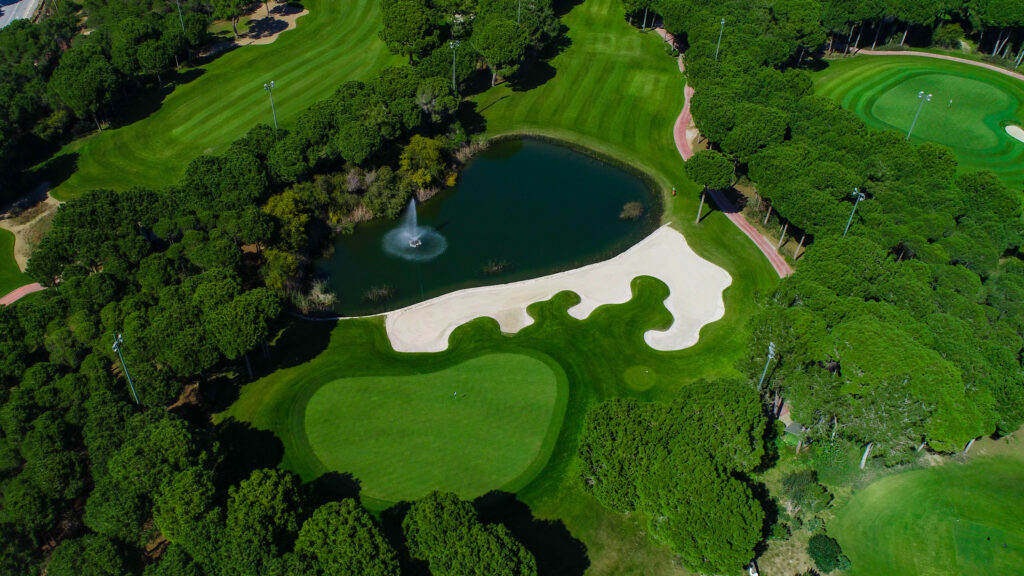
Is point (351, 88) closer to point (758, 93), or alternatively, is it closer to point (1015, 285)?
point (758, 93)

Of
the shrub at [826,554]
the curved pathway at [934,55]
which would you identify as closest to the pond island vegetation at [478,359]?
the shrub at [826,554]

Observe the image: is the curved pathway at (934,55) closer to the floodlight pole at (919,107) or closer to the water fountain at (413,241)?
the floodlight pole at (919,107)

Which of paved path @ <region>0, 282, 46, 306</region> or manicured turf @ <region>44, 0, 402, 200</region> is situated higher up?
manicured turf @ <region>44, 0, 402, 200</region>

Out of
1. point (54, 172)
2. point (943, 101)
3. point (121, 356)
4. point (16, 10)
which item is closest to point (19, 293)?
point (54, 172)

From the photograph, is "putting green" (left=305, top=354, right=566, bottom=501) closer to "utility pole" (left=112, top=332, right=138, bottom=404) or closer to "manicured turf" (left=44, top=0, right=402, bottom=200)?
"utility pole" (left=112, top=332, right=138, bottom=404)

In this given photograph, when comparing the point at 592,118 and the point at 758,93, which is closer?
the point at 758,93

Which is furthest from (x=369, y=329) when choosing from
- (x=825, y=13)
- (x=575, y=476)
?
(x=825, y=13)

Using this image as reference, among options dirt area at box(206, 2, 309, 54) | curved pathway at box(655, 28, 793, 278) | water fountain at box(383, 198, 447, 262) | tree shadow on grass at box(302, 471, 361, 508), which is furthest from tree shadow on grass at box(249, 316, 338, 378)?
dirt area at box(206, 2, 309, 54)

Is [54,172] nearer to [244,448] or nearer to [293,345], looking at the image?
[293,345]
